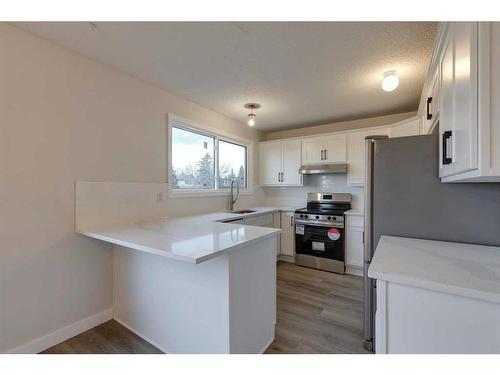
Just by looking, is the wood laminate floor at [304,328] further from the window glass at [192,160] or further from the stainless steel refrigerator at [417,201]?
the window glass at [192,160]

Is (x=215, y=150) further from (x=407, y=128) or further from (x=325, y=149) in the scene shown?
→ (x=407, y=128)

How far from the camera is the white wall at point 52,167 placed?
158 cm

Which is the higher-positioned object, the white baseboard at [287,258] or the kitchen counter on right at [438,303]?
the kitchen counter on right at [438,303]

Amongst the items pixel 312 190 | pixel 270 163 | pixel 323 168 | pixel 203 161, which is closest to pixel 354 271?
pixel 312 190

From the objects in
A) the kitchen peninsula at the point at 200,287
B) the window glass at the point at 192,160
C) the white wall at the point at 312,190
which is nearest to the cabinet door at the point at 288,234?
the white wall at the point at 312,190

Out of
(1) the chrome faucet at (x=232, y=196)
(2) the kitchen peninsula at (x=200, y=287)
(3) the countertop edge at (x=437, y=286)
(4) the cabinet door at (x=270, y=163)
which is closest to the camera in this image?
(3) the countertop edge at (x=437, y=286)

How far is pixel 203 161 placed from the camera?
327 centimetres

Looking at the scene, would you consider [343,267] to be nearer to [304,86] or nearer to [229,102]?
[304,86]

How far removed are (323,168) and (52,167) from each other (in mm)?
3310

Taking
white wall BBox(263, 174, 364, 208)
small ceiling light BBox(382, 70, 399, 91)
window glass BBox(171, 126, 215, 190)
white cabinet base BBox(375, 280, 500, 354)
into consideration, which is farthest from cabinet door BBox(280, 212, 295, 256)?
white cabinet base BBox(375, 280, 500, 354)

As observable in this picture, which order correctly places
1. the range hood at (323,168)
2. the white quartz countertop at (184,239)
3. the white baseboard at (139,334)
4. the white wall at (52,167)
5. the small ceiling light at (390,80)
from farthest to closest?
the range hood at (323,168), the small ceiling light at (390,80), the white baseboard at (139,334), the white wall at (52,167), the white quartz countertop at (184,239)

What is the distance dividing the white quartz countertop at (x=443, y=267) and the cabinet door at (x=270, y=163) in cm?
288
